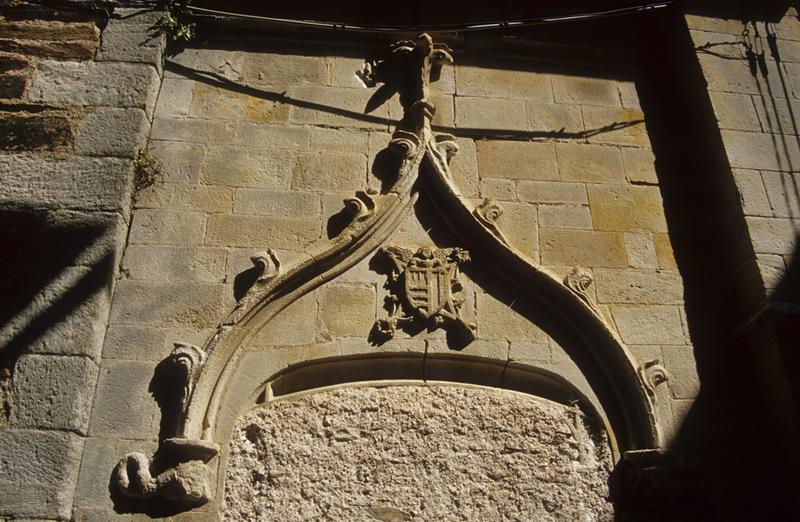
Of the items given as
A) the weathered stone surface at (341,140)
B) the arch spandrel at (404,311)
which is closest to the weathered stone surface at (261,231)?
the arch spandrel at (404,311)

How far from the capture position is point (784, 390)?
3258 millimetres

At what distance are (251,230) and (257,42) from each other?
1344mm

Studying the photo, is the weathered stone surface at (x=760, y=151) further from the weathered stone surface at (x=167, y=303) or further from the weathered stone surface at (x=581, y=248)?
the weathered stone surface at (x=167, y=303)

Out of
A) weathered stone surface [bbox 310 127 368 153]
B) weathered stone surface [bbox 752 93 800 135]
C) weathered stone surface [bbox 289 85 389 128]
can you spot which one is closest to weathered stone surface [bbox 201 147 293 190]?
weathered stone surface [bbox 310 127 368 153]

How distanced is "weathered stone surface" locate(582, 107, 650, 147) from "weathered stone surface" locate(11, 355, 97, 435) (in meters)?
2.92

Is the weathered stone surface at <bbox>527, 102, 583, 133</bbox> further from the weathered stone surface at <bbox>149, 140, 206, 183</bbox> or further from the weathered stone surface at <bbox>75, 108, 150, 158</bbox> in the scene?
the weathered stone surface at <bbox>75, 108, 150, 158</bbox>

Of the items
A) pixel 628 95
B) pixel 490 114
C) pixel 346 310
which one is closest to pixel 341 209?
pixel 346 310

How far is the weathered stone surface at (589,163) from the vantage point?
406 centimetres

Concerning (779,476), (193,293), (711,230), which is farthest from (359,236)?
(779,476)

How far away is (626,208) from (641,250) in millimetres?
272

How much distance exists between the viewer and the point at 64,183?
11.6ft

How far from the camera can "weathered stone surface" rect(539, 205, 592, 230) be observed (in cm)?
387

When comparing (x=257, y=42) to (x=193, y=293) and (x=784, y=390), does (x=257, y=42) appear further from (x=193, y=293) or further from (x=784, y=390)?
(x=784, y=390)

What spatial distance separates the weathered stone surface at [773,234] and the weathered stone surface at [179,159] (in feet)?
9.25
